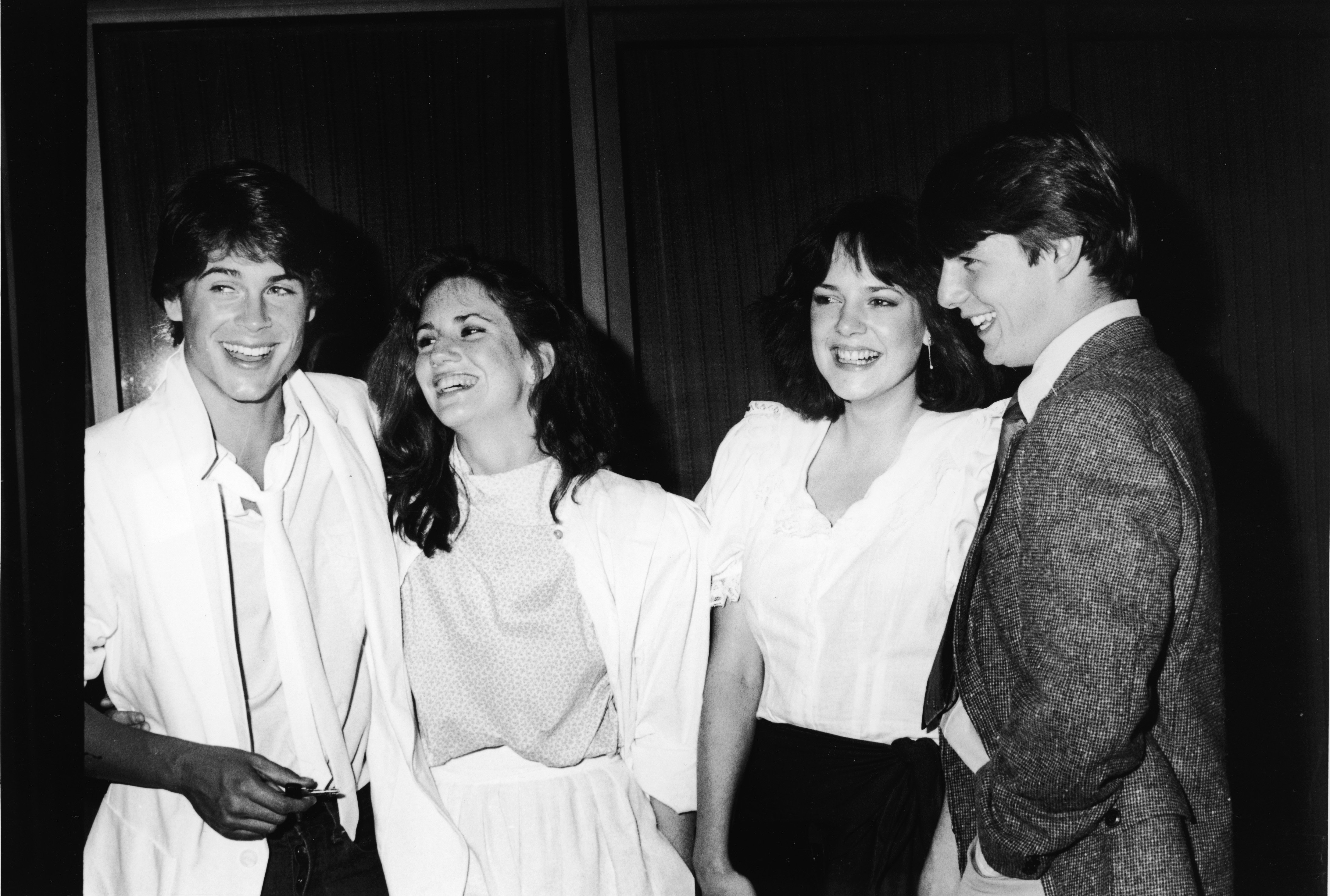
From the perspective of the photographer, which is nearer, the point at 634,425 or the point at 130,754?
the point at 130,754

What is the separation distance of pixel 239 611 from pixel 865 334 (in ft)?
3.58

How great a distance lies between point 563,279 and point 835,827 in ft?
3.41

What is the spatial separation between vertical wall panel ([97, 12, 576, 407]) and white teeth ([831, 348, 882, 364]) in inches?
19.0

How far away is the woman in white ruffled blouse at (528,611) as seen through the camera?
1.56m

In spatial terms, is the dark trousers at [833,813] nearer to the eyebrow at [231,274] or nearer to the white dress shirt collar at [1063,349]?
the white dress shirt collar at [1063,349]

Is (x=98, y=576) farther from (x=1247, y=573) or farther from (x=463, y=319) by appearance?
(x=1247, y=573)

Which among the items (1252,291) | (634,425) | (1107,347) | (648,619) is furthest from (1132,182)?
(648,619)

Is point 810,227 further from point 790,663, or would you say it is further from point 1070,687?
point 1070,687

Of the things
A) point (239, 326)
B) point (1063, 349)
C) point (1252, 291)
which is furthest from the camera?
point (1252, 291)

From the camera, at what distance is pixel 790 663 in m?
1.60

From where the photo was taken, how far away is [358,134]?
171 cm

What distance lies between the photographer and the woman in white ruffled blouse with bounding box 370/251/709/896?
156cm

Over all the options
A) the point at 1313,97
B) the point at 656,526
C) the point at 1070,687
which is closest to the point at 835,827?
the point at 656,526

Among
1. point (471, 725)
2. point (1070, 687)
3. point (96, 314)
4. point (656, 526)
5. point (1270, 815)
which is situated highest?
point (96, 314)
